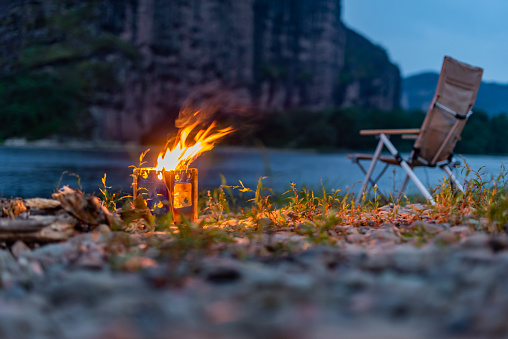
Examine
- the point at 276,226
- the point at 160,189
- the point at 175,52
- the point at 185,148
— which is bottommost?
the point at 276,226

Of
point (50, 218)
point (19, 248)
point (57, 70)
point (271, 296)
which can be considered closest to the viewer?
point (271, 296)

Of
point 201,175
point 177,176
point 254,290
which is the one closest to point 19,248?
point 177,176

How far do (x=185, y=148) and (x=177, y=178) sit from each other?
15.8 inches

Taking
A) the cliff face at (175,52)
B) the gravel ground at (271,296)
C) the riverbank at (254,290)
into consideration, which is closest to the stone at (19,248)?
the riverbank at (254,290)

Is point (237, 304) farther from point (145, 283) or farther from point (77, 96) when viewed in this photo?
point (77, 96)

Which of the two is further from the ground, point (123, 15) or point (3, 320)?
point (123, 15)

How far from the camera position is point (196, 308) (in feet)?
3.97

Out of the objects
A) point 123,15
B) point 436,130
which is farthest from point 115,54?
point 436,130

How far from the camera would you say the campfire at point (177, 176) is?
3.35m

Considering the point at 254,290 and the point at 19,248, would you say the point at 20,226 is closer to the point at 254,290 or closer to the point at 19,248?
the point at 19,248

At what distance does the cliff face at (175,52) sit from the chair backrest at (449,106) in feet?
146

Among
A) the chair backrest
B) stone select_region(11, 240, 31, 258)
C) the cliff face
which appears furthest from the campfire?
the cliff face

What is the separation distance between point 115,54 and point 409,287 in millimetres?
56856

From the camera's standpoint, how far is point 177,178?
11.2 ft
